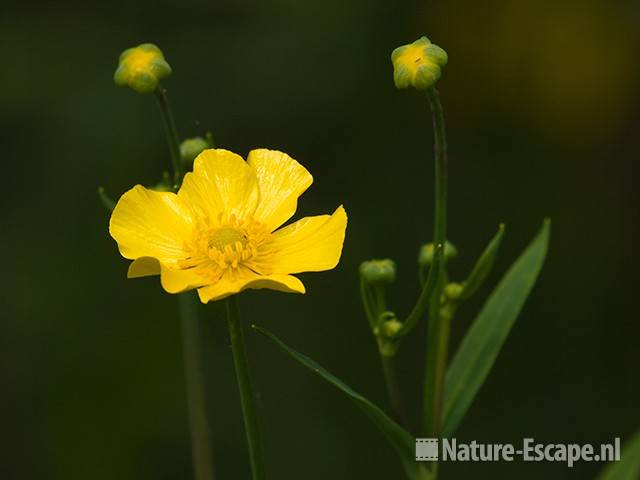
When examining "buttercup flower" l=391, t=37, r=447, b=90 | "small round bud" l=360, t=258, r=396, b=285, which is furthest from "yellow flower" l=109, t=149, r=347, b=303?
"buttercup flower" l=391, t=37, r=447, b=90

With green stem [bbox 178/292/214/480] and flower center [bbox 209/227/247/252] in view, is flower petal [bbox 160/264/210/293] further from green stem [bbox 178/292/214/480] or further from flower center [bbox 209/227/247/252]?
green stem [bbox 178/292/214/480]

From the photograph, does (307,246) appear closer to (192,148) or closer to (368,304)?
(368,304)

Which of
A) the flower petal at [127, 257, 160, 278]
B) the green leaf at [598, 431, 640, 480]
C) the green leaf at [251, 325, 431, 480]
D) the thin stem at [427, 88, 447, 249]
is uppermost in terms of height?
the thin stem at [427, 88, 447, 249]

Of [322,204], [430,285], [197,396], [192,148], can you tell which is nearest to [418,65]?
[430,285]

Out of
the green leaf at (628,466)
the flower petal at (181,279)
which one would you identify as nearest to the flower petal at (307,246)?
the flower petal at (181,279)

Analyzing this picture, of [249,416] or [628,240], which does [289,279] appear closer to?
[249,416]

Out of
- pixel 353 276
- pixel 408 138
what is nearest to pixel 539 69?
pixel 408 138

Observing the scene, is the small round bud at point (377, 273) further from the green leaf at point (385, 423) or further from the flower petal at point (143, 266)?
the flower petal at point (143, 266)
